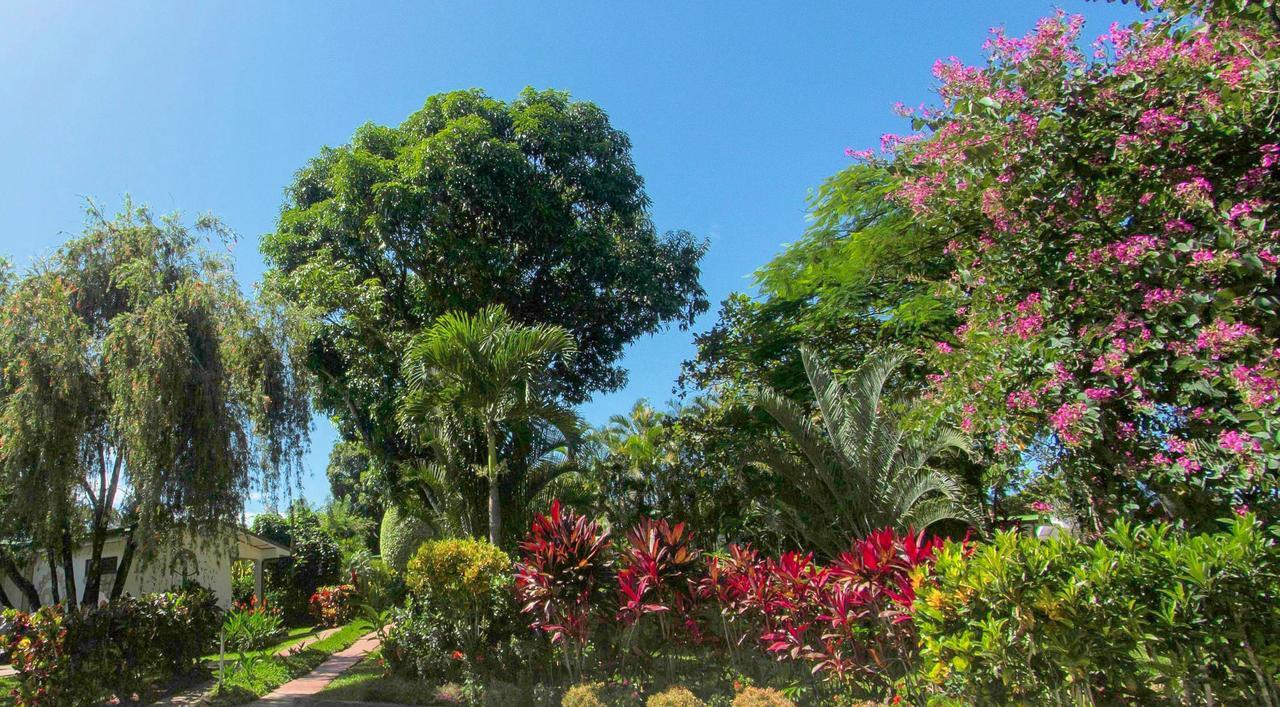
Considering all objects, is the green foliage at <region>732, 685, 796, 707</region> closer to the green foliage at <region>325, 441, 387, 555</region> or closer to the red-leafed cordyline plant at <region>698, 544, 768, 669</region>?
the red-leafed cordyline plant at <region>698, 544, 768, 669</region>

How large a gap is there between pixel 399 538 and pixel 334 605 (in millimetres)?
3774

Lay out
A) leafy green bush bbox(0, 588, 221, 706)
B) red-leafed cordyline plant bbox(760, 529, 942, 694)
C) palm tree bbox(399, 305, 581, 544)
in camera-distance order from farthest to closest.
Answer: palm tree bbox(399, 305, 581, 544), leafy green bush bbox(0, 588, 221, 706), red-leafed cordyline plant bbox(760, 529, 942, 694)

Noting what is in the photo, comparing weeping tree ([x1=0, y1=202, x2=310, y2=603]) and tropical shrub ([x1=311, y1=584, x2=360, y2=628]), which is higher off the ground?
weeping tree ([x1=0, y1=202, x2=310, y2=603])

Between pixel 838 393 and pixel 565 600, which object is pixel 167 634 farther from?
pixel 838 393

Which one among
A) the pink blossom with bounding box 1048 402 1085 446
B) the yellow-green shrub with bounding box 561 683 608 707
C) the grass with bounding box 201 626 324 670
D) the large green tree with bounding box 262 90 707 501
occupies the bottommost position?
the grass with bounding box 201 626 324 670

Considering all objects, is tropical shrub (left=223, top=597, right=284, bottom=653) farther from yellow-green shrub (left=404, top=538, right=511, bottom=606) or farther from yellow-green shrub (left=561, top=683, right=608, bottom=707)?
yellow-green shrub (left=561, top=683, right=608, bottom=707)

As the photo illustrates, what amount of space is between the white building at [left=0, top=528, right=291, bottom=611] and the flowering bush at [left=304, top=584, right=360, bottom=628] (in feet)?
8.31

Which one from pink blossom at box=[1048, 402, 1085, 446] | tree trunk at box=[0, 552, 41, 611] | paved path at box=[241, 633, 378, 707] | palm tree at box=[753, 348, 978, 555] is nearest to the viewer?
pink blossom at box=[1048, 402, 1085, 446]

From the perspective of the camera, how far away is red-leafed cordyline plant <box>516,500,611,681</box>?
6902 mm

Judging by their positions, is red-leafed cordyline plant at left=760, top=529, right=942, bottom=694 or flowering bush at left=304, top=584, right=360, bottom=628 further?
flowering bush at left=304, top=584, right=360, bottom=628

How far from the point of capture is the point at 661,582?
22.6 feet

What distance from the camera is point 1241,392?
3619mm

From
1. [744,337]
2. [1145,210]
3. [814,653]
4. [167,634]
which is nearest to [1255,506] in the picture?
[1145,210]

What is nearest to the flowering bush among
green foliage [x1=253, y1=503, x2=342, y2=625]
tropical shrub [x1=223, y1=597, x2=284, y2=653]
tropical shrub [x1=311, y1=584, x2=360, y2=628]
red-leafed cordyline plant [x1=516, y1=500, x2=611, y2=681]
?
tropical shrub [x1=311, y1=584, x2=360, y2=628]
